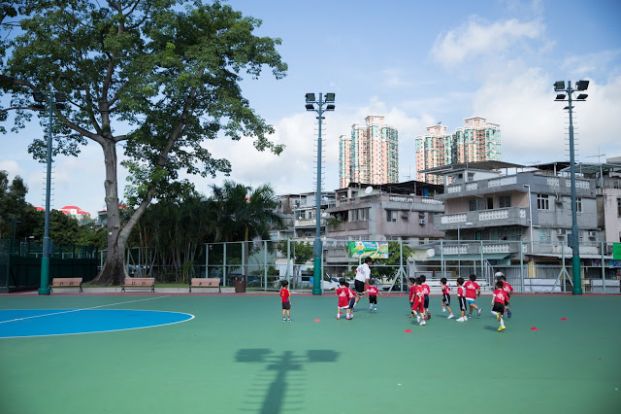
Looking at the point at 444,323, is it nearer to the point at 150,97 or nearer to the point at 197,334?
the point at 197,334

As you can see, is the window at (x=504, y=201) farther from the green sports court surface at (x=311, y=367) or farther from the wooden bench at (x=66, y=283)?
the wooden bench at (x=66, y=283)

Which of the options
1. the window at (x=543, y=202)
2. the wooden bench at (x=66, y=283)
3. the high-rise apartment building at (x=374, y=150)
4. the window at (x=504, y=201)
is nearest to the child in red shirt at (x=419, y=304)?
the wooden bench at (x=66, y=283)

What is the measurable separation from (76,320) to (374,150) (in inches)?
3274

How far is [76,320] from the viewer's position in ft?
51.3

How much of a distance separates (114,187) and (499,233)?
29.7 meters

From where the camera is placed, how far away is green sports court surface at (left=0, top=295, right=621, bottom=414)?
6.38m

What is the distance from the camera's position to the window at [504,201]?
46688 millimetres

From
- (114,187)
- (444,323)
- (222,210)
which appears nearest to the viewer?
(444,323)

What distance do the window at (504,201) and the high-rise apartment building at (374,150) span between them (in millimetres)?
46957

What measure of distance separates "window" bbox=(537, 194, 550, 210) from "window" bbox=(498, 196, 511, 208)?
7.56 feet

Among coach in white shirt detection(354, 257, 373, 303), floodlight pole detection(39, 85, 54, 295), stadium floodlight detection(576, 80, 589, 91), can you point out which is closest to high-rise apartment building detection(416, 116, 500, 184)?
stadium floodlight detection(576, 80, 589, 91)

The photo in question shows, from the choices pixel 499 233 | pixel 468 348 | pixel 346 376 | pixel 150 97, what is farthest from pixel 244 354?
pixel 499 233

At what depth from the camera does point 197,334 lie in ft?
40.8

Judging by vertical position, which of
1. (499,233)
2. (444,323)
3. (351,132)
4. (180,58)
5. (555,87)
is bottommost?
(444,323)
